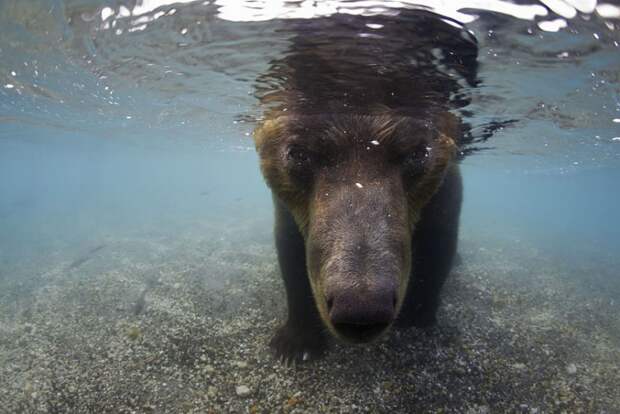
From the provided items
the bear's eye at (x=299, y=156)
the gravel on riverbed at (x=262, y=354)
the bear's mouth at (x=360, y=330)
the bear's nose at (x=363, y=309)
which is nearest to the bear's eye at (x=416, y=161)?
the bear's eye at (x=299, y=156)

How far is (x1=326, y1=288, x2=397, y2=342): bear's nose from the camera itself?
7.93 feet

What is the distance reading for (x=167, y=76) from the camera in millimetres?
8227

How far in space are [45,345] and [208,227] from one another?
12.9 meters

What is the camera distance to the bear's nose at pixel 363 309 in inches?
95.1

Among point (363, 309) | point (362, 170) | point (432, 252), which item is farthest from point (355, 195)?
point (432, 252)

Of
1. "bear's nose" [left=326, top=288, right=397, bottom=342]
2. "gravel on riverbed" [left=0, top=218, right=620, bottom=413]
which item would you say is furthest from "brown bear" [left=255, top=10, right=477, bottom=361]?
"gravel on riverbed" [left=0, top=218, right=620, bottom=413]

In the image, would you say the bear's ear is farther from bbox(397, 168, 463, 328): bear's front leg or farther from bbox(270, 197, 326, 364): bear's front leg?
bbox(397, 168, 463, 328): bear's front leg

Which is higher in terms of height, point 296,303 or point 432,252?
point 432,252

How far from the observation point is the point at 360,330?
256cm

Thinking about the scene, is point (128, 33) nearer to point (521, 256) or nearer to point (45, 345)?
point (45, 345)

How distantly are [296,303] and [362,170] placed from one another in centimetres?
231

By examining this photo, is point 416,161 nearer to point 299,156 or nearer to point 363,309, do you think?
point 299,156

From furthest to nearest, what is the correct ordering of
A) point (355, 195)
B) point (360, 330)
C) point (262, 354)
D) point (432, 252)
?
point (432, 252)
point (262, 354)
point (355, 195)
point (360, 330)

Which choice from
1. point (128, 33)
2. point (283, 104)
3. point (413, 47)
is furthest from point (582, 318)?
point (128, 33)
